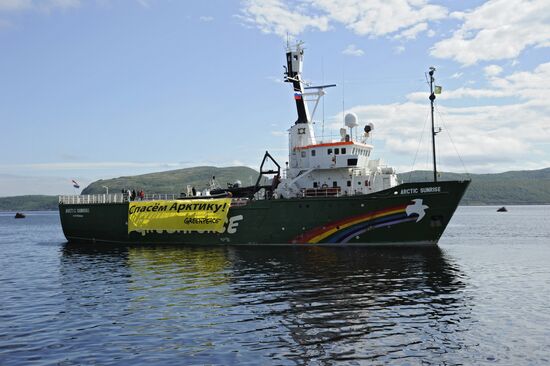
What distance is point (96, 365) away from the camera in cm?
1188

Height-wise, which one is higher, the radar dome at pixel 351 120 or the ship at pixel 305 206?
the radar dome at pixel 351 120

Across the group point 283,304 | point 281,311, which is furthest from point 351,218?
point 281,311

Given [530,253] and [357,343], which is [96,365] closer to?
[357,343]

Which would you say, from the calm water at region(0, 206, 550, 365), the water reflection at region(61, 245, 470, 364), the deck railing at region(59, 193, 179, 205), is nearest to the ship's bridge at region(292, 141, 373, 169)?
the water reflection at region(61, 245, 470, 364)

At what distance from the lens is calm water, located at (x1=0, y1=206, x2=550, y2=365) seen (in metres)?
12.6

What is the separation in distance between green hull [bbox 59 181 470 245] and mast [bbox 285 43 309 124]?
992cm

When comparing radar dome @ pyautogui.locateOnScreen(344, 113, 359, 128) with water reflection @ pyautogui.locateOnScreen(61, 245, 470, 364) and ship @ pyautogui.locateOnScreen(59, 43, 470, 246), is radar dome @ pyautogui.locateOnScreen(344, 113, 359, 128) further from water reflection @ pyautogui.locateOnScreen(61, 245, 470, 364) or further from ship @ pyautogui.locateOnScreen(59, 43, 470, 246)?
water reflection @ pyautogui.locateOnScreen(61, 245, 470, 364)

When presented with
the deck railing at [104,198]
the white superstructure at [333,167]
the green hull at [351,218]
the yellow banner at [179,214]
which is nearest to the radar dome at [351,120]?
the white superstructure at [333,167]

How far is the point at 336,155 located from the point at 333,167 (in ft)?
3.16

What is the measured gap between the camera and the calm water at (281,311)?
41.4 ft

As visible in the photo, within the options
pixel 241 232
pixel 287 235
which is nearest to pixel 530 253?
pixel 287 235

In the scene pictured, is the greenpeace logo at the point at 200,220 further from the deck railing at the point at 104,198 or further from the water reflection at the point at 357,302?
the water reflection at the point at 357,302

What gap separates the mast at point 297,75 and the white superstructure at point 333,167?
3.60 feet

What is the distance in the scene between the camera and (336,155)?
37719 millimetres
